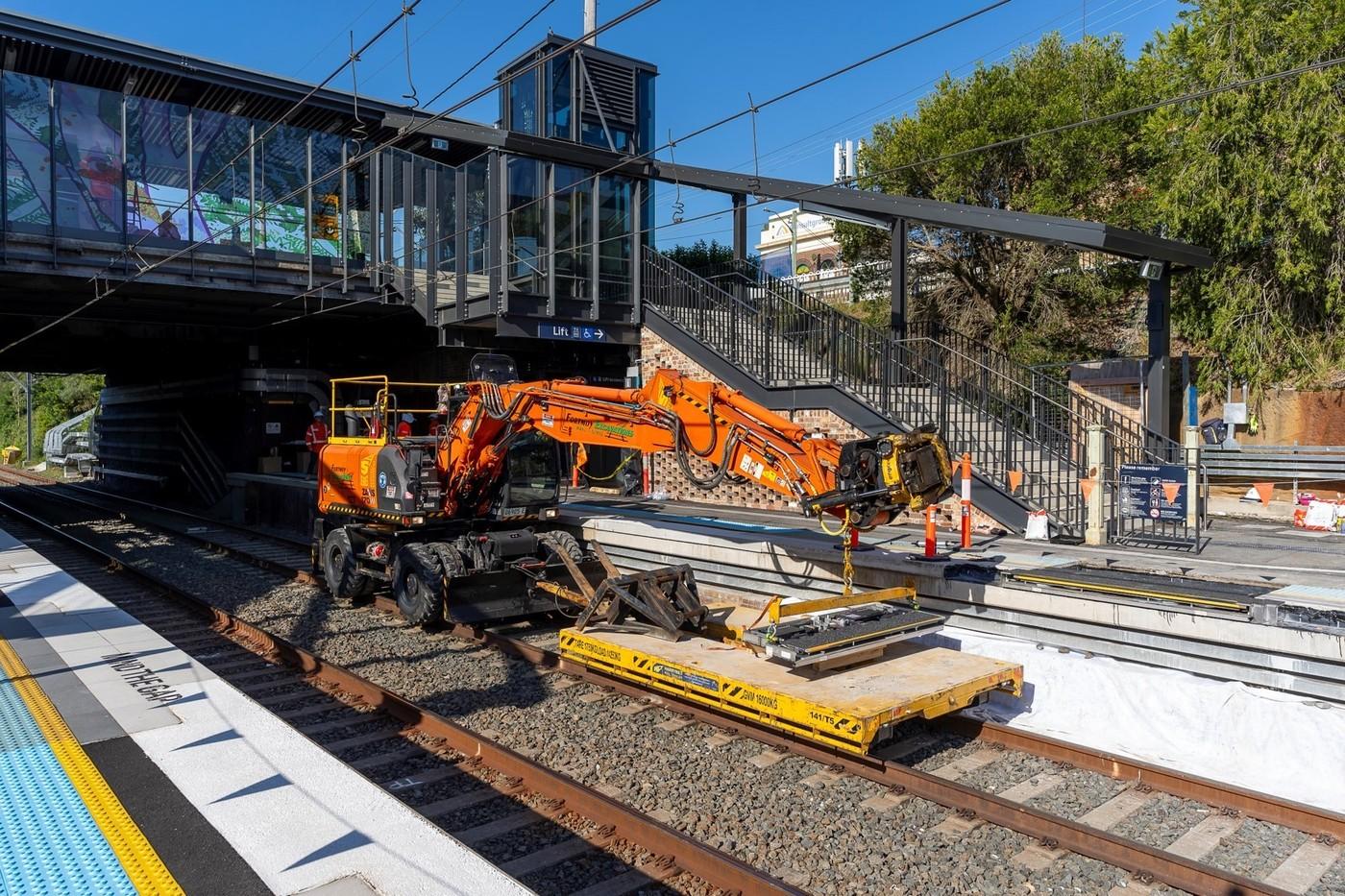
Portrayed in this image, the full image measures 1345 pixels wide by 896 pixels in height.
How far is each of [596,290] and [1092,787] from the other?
16.2m

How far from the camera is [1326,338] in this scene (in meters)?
18.1

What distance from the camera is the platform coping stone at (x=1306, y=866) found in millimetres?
5137

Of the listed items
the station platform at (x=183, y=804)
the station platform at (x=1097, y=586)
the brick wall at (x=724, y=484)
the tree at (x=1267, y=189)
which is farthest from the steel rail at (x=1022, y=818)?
the tree at (x=1267, y=189)

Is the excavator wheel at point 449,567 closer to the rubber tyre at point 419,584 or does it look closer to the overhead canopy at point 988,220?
the rubber tyre at point 419,584

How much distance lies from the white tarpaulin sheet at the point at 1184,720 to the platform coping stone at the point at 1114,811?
0.85m

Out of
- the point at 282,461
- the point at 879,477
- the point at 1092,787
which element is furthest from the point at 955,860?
the point at 282,461

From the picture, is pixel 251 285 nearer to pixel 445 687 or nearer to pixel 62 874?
pixel 445 687

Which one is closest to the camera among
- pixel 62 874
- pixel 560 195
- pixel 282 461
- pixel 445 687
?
pixel 62 874

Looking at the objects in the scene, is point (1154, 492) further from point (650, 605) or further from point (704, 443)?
point (650, 605)

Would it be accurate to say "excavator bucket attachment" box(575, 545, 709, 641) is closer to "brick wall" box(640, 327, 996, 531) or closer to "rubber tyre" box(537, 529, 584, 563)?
"rubber tyre" box(537, 529, 584, 563)

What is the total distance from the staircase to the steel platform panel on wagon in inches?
231

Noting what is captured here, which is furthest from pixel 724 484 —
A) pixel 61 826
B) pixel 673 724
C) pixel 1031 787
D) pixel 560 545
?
pixel 61 826

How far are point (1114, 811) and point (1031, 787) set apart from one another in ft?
1.84

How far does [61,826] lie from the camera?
17.8ft
